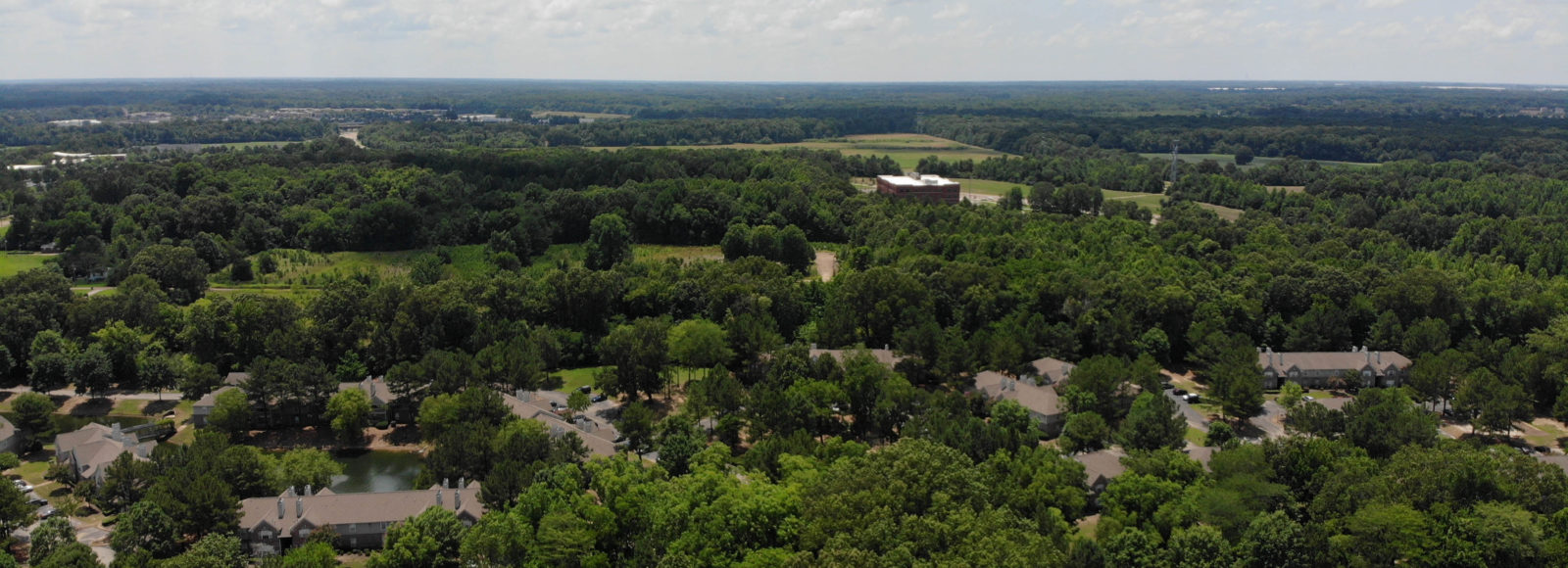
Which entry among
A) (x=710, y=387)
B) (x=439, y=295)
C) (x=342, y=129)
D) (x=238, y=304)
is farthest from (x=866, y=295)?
(x=342, y=129)

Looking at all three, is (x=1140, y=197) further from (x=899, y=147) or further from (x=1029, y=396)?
(x=1029, y=396)

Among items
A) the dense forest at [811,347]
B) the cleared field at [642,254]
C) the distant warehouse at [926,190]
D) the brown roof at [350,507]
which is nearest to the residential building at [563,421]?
the dense forest at [811,347]

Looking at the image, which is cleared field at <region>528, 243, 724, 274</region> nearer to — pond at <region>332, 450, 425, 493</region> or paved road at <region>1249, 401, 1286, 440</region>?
pond at <region>332, 450, 425, 493</region>

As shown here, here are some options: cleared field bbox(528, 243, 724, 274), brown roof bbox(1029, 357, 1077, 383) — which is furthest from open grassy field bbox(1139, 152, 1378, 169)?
brown roof bbox(1029, 357, 1077, 383)

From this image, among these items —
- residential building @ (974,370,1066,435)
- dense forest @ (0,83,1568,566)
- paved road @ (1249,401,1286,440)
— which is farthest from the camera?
paved road @ (1249,401,1286,440)

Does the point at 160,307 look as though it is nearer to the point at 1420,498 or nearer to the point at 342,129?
the point at 1420,498

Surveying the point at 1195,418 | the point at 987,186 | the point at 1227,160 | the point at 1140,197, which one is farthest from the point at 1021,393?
the point at 1227,160

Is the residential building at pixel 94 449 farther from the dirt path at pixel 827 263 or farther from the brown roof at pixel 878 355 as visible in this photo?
the dirt path at pixel 827 263
